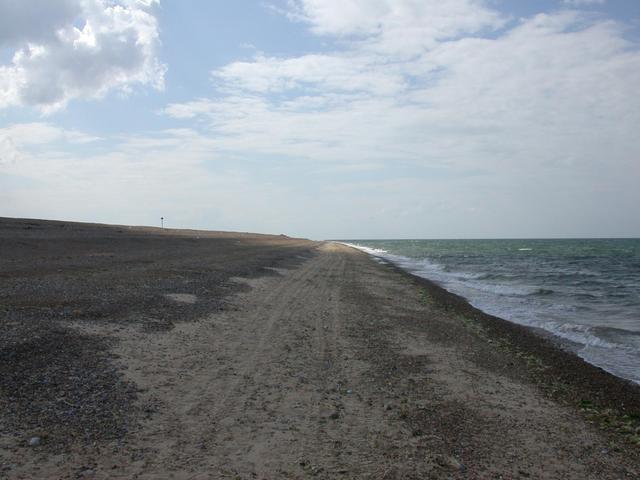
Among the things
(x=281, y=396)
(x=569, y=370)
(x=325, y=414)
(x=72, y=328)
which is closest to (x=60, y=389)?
(x=281, y=396)

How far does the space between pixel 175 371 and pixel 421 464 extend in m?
4.34

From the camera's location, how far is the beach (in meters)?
5.34

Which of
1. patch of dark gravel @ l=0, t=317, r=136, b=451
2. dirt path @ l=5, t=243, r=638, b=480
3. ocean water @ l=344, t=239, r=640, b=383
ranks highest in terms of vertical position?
patch of dark gravel @ l=0, t=317, r=136, b=451

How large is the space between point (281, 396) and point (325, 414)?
2.83 feet

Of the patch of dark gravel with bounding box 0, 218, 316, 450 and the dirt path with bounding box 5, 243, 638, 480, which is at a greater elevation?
the patch of dark gravel with bounding box 0, 218, 316, 450

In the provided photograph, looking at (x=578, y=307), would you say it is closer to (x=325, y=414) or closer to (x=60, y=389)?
(x=325, y=414)

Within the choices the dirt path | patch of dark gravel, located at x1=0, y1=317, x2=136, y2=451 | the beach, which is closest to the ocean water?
the beach

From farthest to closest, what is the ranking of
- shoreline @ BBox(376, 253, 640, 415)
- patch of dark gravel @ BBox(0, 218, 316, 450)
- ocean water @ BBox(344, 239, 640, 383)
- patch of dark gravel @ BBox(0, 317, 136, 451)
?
1. ocean water @ BBox(344, 239, 640, 383)
2. shoreline @ BBox(376, 253, 640, 415)
3. patch of dark gravel @ BBox(0, 218, 316, 450)
4. patch of dark gravel @ BBox(0, 317, 136, 451)

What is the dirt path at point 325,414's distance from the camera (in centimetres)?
525

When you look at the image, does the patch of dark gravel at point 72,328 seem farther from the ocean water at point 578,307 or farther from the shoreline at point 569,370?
the ocean water at point 578,307

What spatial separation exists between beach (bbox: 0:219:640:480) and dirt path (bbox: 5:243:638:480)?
3 centimetres

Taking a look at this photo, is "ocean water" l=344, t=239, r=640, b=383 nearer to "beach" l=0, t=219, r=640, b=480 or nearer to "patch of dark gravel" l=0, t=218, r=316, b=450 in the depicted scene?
"beach" l=0, t=219, r=640, b=480

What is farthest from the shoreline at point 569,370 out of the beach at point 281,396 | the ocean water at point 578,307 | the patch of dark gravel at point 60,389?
the patch of dark gravel at point 60,389

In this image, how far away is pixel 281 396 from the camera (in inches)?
288
